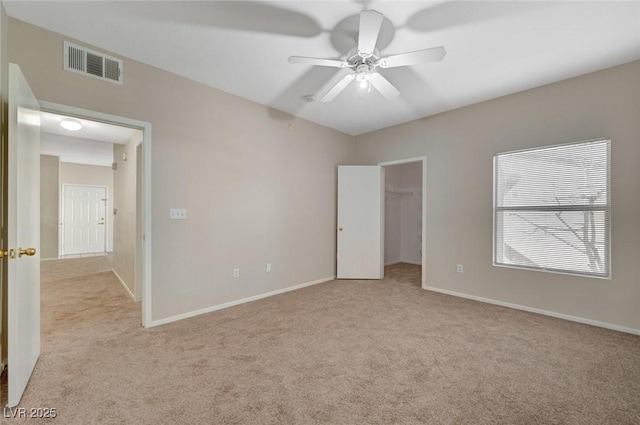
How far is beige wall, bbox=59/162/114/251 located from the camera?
24.4ft

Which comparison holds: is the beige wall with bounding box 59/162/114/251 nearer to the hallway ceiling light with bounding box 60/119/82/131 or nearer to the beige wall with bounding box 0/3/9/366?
the hallway ceiling light with bounding box 60/119/82/131

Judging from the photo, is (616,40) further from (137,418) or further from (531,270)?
(137,418)

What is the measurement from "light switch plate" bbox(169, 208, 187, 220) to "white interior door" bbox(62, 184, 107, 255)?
22.7 feet

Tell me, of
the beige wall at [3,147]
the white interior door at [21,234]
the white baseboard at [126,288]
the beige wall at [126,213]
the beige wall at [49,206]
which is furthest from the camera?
the beige wall at [49,206]

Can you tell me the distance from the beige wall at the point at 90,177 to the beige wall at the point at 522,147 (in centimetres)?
809

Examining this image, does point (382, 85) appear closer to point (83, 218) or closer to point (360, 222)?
point (360, 222)

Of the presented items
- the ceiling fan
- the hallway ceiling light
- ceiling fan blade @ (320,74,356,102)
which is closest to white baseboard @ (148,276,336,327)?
ceiling fan blade @ (320,74,356,102)

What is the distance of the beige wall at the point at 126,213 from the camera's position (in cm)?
396

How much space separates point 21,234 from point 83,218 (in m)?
7.71

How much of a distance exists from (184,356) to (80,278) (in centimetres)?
408

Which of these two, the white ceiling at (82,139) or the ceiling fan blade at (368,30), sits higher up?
the white ceiling at (82,139)

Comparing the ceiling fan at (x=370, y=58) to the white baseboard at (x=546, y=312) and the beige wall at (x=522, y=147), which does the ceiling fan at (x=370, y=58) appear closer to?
the beige wall at (x=522, y=147)

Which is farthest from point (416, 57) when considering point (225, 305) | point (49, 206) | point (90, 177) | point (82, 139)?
point (90, 177)

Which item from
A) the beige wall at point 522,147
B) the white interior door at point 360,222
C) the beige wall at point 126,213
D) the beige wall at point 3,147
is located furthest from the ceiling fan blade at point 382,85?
the beige wall at point 126,213
